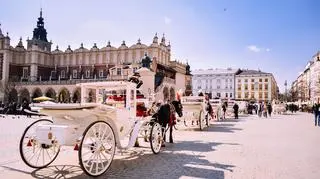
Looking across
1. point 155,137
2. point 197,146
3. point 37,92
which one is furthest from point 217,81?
point 155,137

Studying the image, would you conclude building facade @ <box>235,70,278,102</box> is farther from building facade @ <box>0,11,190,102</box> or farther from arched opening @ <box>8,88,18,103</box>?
arched opening @ <box>8,88,18,103</box>

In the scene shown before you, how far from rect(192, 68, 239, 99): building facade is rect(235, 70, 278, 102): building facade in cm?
203

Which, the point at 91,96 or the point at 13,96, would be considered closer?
the point at 91,96

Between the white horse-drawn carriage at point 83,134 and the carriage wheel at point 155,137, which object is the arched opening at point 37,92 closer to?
the carriage wheel at point 155,137

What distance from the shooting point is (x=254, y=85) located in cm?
10644

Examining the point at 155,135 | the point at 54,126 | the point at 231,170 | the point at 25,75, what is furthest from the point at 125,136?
the point at 25,75

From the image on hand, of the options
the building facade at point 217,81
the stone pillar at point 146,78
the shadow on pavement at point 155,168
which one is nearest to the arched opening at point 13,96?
the stone pillar at point 146,78

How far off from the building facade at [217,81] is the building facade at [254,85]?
2029 millimetres

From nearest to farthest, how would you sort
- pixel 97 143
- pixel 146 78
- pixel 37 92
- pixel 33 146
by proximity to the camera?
1. pixel 97 143
2. pixel 33 146
3. pixel 146 78
4. pixel 37 92

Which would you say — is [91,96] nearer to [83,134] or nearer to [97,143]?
[97,143]

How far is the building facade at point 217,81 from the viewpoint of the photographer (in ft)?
360

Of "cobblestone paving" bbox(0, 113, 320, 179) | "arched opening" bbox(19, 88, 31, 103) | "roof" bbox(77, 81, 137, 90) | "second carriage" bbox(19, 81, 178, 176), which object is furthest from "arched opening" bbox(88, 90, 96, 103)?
"arched opening" bbox(19, 88, 31, 103)

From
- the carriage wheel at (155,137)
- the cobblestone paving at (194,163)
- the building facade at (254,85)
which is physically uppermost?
the building facade at (254,85)

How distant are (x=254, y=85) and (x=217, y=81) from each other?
12481mm
